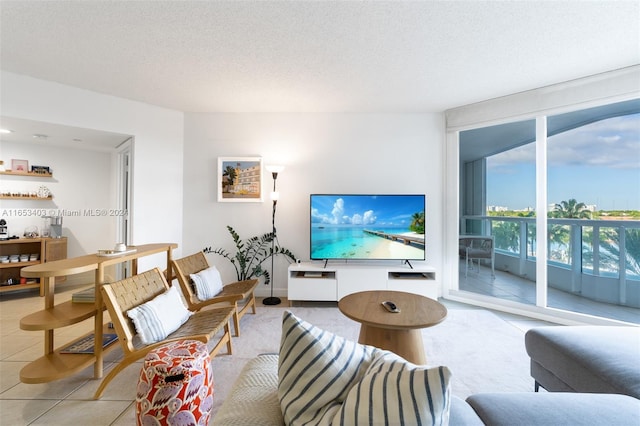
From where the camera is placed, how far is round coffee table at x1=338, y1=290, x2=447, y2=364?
5.43 feet

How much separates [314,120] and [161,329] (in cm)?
296

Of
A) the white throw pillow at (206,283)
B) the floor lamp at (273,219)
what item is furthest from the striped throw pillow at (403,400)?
the floor lamp at (273,219)

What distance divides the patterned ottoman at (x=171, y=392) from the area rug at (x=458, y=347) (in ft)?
1.20

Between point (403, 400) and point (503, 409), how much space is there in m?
0.60

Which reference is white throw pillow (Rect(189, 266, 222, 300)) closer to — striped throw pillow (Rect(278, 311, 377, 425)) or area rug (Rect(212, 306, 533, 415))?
area rug (Rect(212, 306, 533, 415))

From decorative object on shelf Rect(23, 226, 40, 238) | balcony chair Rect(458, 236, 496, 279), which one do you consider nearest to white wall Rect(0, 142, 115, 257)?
decorative object on shelf Rect(23, 226, 40, 238)

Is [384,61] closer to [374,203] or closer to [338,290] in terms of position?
[374,203]

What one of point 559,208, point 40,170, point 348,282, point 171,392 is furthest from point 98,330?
point 559,208

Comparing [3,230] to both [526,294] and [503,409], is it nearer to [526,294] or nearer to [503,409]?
[503,409]

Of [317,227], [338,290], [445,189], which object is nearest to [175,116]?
[317,227]

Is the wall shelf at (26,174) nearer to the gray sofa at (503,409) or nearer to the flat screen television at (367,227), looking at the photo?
the flat screen television at (367,227)

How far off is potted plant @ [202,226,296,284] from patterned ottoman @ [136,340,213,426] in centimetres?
218

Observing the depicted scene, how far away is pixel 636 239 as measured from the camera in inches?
102

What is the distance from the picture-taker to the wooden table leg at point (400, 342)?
1.72 m
